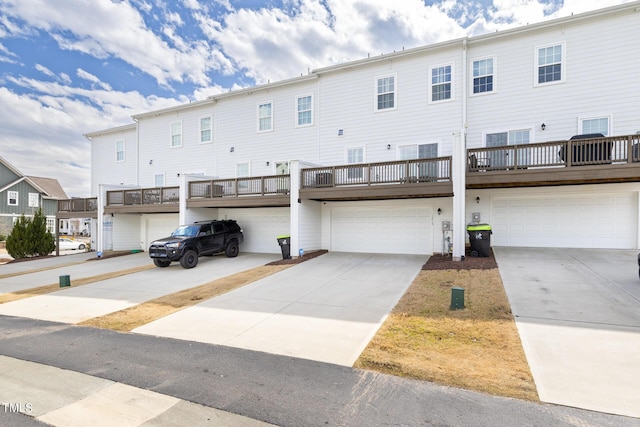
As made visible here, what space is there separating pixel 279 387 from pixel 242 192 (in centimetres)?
1280

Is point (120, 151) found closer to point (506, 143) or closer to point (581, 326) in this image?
point (506, 143)

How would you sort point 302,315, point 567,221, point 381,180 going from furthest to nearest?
point 381,180 < point 567,221 < point 302,315

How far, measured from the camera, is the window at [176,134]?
20.7m

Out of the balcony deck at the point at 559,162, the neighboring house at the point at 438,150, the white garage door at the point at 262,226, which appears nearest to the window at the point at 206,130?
the neighboring house at the point at 438,150

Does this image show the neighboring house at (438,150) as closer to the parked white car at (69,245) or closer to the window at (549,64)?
the window at (549,64)

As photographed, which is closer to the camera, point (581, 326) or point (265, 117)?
point (581, 326)

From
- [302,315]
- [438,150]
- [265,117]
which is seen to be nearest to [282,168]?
[265,117]

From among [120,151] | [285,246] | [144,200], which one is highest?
[120,151]

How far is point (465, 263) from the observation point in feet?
35.6

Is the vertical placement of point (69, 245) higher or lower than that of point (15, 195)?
lower

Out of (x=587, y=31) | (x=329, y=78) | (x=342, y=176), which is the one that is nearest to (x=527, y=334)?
(x=342, y=176)

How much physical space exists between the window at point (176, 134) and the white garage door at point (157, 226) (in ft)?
14.9

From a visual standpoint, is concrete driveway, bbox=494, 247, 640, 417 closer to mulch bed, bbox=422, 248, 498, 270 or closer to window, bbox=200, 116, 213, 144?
mulch bed, bbox=422, 248, 498, 270

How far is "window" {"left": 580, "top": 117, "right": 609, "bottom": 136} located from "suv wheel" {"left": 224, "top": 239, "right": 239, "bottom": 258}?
15072mm
